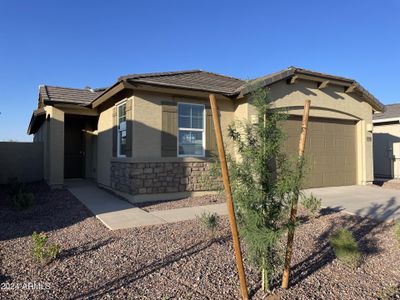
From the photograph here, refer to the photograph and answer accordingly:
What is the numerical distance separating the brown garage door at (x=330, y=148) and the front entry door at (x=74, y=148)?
32.5 feet

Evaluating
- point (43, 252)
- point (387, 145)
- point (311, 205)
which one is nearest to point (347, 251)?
point (311, 205)

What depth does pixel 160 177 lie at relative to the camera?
31.6 ft

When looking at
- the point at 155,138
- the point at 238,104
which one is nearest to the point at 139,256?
the point at 155,138

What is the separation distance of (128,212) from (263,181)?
5243 mm

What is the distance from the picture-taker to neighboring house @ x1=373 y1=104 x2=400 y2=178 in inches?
664

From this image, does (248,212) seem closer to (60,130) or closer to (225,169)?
(225,169)

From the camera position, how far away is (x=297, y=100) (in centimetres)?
→ 1141

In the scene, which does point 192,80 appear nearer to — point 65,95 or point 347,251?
point 65,95

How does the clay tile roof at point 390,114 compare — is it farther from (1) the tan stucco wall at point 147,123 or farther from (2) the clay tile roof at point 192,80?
(1) the tan stucco wall at point 147,123

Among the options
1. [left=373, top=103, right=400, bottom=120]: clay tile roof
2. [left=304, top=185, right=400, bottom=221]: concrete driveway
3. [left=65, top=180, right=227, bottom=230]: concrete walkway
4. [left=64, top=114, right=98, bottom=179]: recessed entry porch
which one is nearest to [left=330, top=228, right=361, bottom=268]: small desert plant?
[left=304, top=185, right=400, bottom=221]: concrete driveway

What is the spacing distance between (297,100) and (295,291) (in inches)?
345

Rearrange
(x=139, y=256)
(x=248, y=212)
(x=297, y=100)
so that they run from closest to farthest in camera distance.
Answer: (x=248, y=212)
(x=139, y=256)
(x=297, y=100)

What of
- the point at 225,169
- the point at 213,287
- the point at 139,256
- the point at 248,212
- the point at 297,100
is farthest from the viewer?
the point at 297,100

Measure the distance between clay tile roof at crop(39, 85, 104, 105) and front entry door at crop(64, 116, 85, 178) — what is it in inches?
62.7
